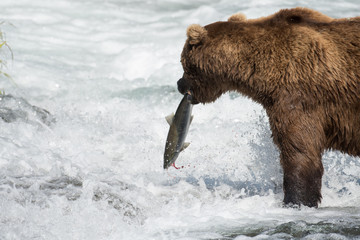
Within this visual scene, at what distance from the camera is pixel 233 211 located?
4.04 m

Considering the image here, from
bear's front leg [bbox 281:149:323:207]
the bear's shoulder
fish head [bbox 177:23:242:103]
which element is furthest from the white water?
the bear's shoulder

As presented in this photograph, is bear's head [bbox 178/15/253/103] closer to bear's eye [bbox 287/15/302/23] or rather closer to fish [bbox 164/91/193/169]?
fish [bbox 164/91/193/169]

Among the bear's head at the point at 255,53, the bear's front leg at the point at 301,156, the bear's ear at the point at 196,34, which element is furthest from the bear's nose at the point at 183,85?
the bear's front leg at the point at 301,156

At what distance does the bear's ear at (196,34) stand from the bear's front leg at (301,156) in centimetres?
87

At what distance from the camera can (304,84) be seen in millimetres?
3867

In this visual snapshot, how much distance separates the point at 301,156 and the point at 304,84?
0.49 meters

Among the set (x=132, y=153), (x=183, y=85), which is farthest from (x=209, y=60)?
(x=132, y=153)

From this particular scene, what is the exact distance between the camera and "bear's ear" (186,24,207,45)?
13.7 ft

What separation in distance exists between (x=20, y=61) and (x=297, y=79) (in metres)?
6.95

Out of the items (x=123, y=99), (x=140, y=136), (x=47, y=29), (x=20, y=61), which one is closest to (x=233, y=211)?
(x=140, y=136)

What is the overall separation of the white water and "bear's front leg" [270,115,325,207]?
0.53 feet

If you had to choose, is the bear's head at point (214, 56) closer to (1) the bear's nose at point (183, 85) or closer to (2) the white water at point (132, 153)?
(1) the bear's nose at point (183, 85)

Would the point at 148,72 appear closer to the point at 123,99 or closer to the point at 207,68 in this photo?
the point at 123,99

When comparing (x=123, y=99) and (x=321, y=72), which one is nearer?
(x=321, y=72)
